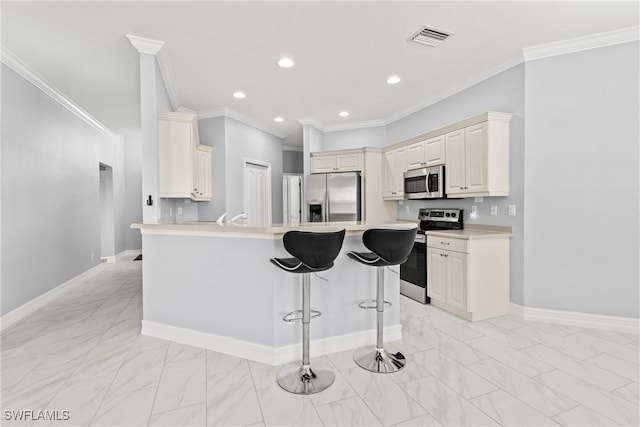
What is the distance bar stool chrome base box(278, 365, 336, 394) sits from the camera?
2.01m

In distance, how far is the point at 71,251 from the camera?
469 centimetres

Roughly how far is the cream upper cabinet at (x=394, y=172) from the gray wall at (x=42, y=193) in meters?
4.67

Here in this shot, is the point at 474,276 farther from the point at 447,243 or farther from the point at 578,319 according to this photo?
the point at 578,319

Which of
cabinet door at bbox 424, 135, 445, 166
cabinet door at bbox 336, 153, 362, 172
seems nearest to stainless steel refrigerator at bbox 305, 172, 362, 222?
cabinet door at bbox 336, 153, 362, 172

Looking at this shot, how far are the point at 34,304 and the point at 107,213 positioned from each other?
3656 millimetres

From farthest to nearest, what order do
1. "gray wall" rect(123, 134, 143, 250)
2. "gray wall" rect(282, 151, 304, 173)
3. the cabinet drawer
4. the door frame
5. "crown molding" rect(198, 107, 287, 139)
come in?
"gray wall" rect(282, 151, 304, 173) → "gray wall" rect(123, 134, 143, 250) → the door frame → "crown molding" rect(198, 107, 287, 139) → the cabinet drawer

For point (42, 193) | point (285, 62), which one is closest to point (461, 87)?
point (285, 62)

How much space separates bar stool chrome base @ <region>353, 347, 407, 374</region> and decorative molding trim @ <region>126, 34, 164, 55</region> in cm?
331

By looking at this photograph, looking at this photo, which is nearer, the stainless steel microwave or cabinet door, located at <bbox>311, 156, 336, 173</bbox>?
the stainless steel microwave

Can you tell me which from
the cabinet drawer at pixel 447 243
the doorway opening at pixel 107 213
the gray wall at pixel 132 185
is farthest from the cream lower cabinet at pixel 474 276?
the gray wall at pixel 132 185

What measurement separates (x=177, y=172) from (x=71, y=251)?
2753 millimetres

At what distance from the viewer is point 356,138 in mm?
5941

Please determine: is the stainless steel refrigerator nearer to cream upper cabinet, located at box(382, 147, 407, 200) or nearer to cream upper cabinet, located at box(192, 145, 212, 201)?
cream upper cabinet, located at box(382, 147, 407, 200)

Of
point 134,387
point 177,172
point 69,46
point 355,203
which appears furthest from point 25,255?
point 355,203
